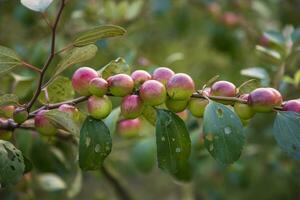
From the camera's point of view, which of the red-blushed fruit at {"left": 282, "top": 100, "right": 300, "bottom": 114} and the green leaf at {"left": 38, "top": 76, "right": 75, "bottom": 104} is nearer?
the red-blushed fruit at {"left": 282, "top": 100, "right": 300, "bottom": 114}

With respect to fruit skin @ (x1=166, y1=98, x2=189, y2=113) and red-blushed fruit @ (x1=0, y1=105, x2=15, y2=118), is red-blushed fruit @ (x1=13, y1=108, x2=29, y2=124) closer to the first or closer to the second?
red-blushed fruit @ (x1=0, y1=105, x2=15, y2=118)

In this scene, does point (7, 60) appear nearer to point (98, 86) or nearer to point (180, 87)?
point (98, 86)

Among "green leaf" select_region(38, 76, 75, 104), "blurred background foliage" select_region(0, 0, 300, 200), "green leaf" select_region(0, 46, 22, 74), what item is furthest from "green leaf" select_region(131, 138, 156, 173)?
"green leaf" select_region(0, 46, 22, 74)

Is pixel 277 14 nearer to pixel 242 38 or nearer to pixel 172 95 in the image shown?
pixel 242 38

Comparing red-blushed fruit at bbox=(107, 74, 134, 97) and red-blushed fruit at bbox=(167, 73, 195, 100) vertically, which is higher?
red-blushed fruit at bbox=(167, 73, 195, 100)

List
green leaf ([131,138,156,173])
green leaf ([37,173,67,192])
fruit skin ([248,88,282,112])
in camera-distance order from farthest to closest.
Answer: green leaf ([37,173,67,192])
green leaf ([131,138,156,173])
fruit skin ([248,88,282,112])

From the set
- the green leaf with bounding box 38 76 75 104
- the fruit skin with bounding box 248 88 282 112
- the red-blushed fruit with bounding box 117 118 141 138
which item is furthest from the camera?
the red-blushed fruit with bounding box 117 118 141 138

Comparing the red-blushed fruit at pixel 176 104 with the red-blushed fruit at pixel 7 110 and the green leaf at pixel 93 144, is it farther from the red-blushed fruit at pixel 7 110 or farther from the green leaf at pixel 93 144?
the red-blushed fruit at pixel 7 110

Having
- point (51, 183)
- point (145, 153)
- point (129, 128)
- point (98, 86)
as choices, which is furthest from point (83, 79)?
point (51, 183)
